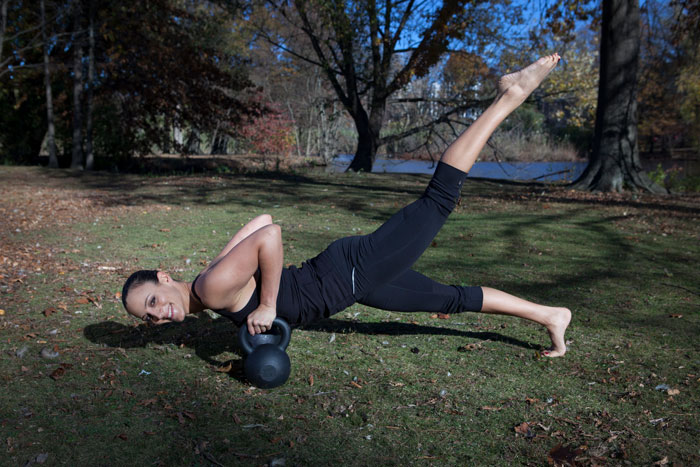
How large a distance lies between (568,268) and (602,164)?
8.33m

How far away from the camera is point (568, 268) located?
22.1 ft

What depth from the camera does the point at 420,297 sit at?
3.77 m

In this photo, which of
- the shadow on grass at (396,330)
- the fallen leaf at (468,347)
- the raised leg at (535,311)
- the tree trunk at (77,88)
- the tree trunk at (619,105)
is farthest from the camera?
the tree trunk at (77,88)

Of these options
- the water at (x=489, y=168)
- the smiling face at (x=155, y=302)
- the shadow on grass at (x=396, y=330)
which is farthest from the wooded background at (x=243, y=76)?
the smiling face at (x=155, y=302)

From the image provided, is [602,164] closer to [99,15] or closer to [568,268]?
[568,268]

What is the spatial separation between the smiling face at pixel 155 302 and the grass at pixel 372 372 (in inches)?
19.2

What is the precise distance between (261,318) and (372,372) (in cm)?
92

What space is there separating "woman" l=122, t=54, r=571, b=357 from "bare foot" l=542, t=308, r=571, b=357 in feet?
3.11

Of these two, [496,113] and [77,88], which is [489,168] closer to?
[77,88]

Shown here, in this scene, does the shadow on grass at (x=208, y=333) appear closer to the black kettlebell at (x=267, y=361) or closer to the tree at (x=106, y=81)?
the black kettlebell at (x=267, y=361)

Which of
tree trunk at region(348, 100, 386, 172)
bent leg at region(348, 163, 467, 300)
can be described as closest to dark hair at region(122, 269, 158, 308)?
bent leg at region(348, 163, 467, 300)

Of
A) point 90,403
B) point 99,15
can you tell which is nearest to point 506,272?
point 90,403

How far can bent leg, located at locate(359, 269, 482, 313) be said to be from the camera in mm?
3703

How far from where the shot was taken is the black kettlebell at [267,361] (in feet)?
11.0
